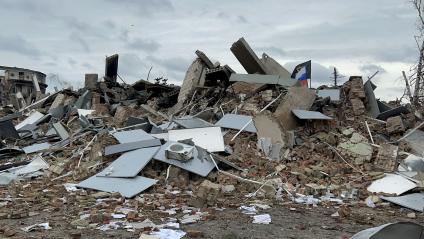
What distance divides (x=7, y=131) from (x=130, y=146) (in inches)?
181

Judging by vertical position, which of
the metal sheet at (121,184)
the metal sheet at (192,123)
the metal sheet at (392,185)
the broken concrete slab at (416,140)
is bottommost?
the metal sheet at (121,184)

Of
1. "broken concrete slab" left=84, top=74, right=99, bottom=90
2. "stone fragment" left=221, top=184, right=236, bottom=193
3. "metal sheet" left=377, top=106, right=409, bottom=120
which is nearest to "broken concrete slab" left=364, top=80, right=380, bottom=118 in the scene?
"metal sheet" left=377, top=106, right=409, bottom=120

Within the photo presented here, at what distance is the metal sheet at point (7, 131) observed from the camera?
11352 millimetres

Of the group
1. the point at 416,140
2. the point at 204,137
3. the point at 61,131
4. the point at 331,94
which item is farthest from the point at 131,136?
the point at 416,140

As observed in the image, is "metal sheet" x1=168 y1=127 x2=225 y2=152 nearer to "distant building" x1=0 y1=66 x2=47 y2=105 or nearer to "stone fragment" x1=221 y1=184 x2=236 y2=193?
"stone fragment" x1=221 y1=184 x2=236 y2=193

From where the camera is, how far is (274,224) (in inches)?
221

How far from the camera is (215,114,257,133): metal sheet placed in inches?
361

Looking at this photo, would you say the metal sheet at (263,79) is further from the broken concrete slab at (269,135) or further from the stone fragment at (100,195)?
the stone fragment at (100,195)

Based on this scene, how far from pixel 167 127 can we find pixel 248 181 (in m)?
2.76

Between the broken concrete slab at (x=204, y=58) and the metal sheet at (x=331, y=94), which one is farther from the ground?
the broken concrete slab at (x=204, y=58)

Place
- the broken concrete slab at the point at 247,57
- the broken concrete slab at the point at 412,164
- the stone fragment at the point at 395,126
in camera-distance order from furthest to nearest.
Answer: the broken concrete slab at the point at 247,57, the stone fragment at the point at 395,126, the broken concrete slab at the point at 412,164

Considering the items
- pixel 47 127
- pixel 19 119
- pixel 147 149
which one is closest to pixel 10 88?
pixel 19 119

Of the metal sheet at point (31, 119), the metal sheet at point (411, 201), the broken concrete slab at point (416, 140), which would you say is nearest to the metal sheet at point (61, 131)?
the metal sheet at point (31, 119)

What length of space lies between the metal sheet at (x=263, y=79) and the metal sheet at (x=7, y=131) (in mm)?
5305
